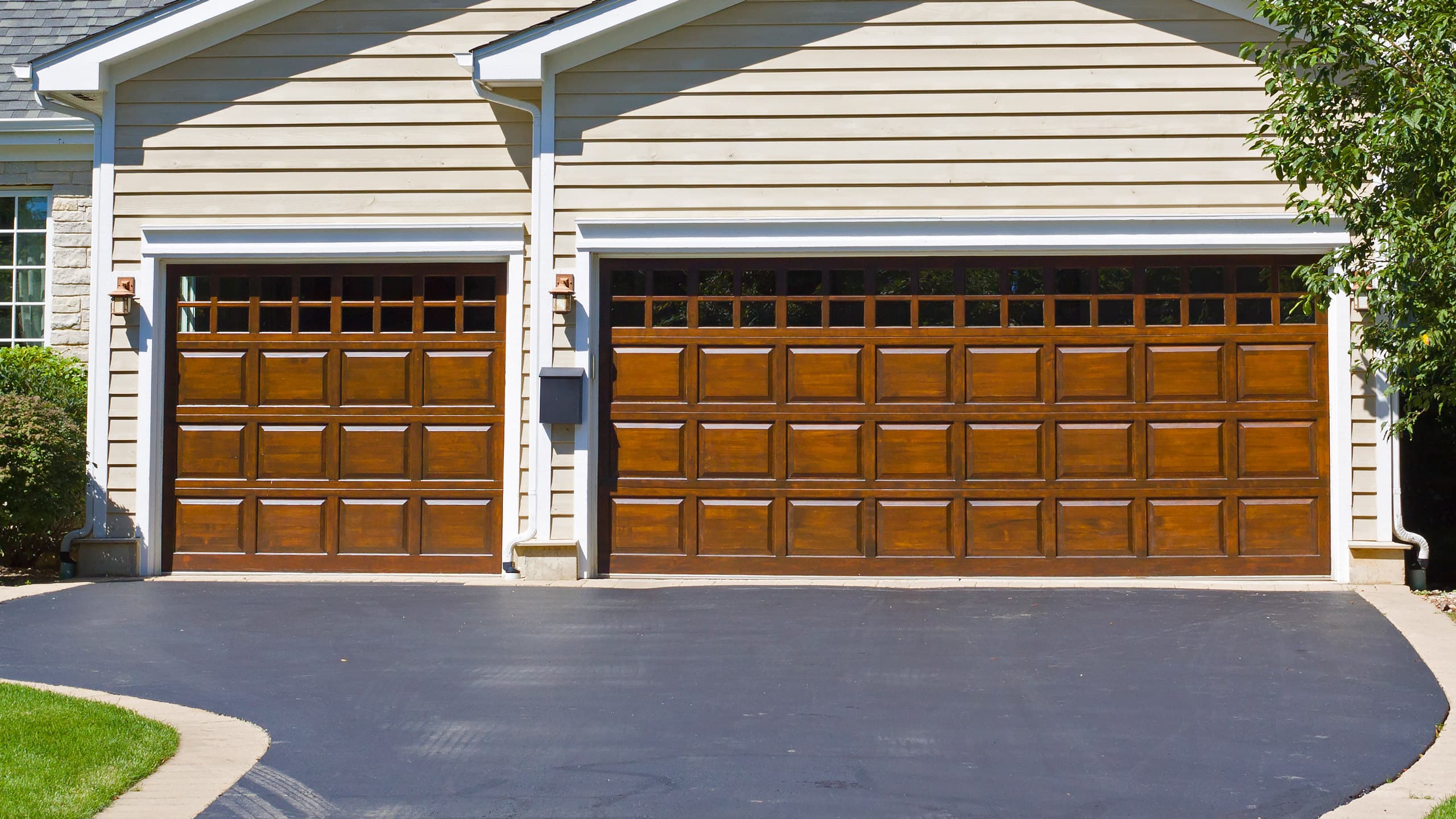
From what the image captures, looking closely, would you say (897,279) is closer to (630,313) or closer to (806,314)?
(806,314)

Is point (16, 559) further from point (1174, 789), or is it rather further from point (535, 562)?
point (1174, 789)

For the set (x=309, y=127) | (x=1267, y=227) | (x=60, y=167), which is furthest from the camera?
(x=60, y=167)

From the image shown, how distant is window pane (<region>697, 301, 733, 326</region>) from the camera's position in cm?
998

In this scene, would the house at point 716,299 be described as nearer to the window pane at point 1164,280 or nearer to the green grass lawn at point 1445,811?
the window pane at point 1164,280

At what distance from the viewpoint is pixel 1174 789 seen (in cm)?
491

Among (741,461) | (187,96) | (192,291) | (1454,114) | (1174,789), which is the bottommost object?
(1174,789)

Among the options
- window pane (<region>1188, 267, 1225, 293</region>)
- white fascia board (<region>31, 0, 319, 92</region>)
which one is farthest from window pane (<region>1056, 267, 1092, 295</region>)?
white fascia board (<region>31, 0, 319, 92</region>)

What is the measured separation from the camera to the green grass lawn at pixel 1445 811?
4521mm

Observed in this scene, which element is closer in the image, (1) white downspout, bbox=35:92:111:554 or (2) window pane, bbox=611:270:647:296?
→ (2) window pane, bbox=611:270:647:296

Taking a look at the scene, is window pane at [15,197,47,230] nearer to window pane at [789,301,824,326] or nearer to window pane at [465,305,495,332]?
window pane at [465,305,495,332]

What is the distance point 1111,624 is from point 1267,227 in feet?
10.8

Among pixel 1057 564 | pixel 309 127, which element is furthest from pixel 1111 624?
pixel 309 127

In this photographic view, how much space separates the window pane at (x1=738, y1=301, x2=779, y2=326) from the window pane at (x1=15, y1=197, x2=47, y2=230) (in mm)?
6211

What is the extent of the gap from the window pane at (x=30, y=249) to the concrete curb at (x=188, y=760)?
20.3ft
